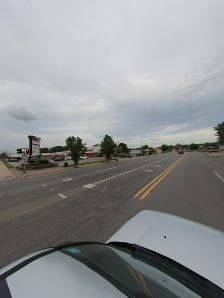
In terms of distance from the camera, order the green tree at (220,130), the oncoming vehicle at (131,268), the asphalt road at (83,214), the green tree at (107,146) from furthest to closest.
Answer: the green tree at (220,130)
the green tree at (107,146)
the asphalt road at (83,214)
the oncoming vehicle at (131,268)

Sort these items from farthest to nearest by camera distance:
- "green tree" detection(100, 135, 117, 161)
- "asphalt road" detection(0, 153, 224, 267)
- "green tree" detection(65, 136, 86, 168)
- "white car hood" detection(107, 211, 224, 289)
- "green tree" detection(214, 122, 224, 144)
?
"green tree" detection(214, 122, 224, 144), "green tree" detection(100, 135, 117, 161), "green tree" detection(65, 136, 86, 168), "asphalt road" detection(0, 153, 224, 267), "white car hood" detection(107, 211, 224, 289)

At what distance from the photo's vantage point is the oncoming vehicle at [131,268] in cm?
115

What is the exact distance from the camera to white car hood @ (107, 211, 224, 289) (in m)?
1.50

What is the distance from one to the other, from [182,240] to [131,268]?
2.43 feet

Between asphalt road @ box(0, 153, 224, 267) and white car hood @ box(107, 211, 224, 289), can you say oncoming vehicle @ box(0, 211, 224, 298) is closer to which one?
white car hood @ box(107, 211, 224, 289)

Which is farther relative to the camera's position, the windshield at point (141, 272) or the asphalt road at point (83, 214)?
the asphalt road at point (83, 214)

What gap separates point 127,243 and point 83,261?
0.63 m

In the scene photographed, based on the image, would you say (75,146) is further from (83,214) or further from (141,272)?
(141,272)

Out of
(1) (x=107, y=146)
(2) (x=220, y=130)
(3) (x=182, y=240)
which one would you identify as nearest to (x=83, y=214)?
(3) (x=182, y=240)

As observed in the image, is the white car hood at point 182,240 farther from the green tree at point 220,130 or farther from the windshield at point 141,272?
the green tree at point 220,130

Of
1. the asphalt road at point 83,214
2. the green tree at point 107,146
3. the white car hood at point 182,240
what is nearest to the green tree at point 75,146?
the green tree at point 107,146

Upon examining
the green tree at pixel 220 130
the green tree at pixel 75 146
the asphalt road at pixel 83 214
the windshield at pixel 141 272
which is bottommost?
the asphalt road at pixel 83 214

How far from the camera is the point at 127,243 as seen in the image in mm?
1918

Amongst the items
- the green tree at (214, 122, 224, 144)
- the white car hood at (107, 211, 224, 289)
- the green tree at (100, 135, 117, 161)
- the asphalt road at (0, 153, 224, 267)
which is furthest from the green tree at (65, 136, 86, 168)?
the green tree at (214, 122, 224, 144)
